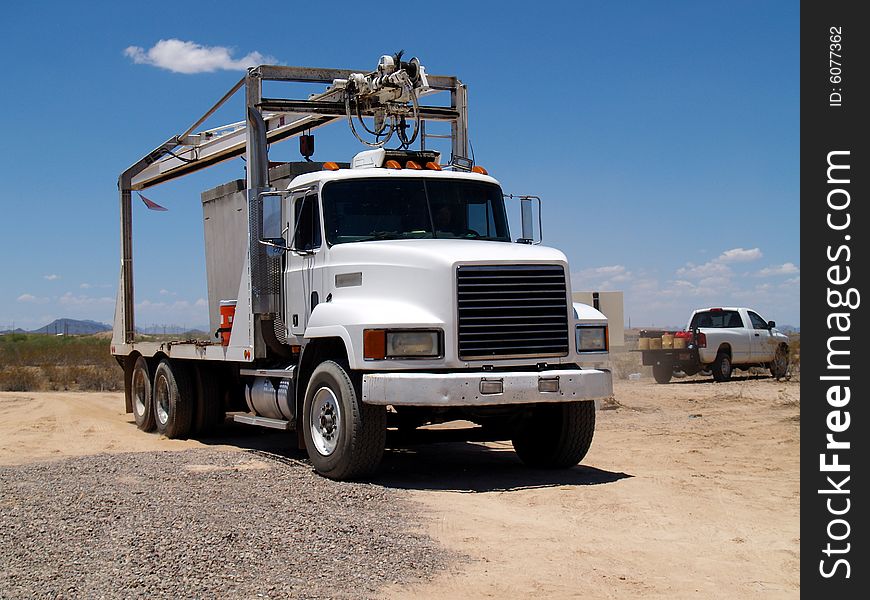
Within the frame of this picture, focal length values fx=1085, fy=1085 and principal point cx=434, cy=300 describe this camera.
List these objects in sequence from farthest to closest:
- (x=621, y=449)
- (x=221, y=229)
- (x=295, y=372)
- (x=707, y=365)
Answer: (x=707, y=365) < (x=221, y=229) < (x=621, y=449) < (x=295, y=372)

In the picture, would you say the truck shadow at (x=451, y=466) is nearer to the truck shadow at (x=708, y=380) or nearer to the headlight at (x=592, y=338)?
the headlight at (x=592, y=338)

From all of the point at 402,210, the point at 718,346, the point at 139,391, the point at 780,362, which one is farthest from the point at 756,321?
the point at 402,210

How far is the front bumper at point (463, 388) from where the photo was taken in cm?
1001

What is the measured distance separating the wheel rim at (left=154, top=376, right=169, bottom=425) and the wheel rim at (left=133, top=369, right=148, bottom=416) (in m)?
0.56

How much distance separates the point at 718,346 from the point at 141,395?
14261mm

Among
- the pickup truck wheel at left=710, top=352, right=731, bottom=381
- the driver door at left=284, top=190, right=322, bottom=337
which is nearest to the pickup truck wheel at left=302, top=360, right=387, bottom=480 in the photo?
the driver door at left=284, top=190, right=322, bottom=337

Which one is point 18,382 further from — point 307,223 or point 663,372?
point 307,223

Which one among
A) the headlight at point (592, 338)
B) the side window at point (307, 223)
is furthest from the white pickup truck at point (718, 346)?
the side window at point (307, 223)

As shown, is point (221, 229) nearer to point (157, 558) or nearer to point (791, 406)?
point (157, 558)

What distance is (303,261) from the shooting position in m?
12.0

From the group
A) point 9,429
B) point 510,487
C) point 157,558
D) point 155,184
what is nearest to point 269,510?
point 157,558

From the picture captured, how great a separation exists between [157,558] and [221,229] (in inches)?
324

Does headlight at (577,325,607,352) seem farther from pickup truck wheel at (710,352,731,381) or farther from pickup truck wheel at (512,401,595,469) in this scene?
pickup truck wheel at (710,352,731,381)
